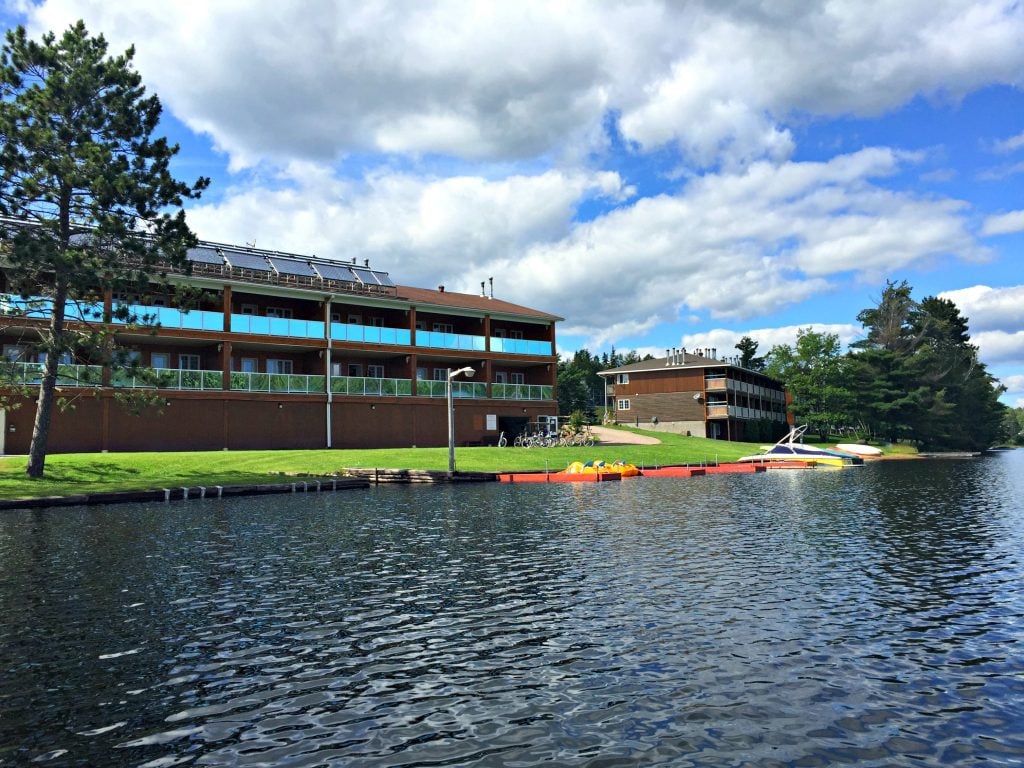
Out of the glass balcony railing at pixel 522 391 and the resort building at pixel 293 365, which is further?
the glass balcony railing at pixel 522 391

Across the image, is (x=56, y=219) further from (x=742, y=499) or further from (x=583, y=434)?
(x=583, y=434)

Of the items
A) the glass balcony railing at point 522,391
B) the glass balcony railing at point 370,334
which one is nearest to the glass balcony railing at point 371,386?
the glass balcony railing at point 370,334

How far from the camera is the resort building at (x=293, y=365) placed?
41.3 metres

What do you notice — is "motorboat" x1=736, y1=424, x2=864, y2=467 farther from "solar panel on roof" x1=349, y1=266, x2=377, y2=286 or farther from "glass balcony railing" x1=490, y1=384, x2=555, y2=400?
"solar panel on roof" x1=349, y1=266, x2=377, y2=286

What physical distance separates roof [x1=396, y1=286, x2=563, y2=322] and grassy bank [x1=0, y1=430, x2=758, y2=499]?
40.8 feet

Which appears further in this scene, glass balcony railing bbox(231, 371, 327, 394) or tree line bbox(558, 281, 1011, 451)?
tree line bbox(558, 281, 1011, 451)

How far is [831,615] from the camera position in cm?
1165

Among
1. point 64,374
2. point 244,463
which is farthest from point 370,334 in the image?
point 64,374

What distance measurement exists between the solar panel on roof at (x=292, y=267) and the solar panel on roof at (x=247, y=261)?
0.76 m

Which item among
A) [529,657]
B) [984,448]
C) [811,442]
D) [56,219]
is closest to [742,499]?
[529,657]

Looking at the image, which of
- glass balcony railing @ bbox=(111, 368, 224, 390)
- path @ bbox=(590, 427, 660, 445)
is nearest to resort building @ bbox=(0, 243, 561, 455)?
glass balcony railing @ bbox=(111, 368, 224, 390)

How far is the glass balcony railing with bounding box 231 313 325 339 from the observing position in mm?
46406

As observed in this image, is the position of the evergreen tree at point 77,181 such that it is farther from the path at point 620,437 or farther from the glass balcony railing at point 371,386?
the path at point 620,437

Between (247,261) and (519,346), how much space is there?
2152cm
